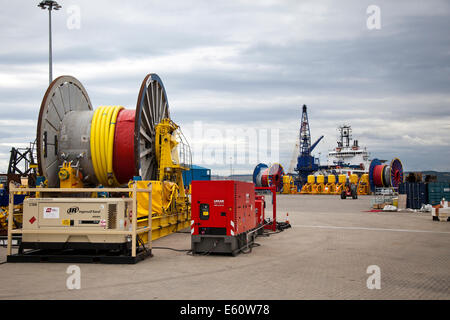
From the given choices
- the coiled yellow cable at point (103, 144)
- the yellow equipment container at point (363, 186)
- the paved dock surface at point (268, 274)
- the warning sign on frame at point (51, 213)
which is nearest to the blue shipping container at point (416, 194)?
the paved dock surface at point (268, 274)

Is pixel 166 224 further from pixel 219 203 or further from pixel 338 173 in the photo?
pixel 338 173

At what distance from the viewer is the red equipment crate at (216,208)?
998 cm

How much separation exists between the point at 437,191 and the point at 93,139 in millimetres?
18703

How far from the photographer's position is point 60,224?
9.16 meters

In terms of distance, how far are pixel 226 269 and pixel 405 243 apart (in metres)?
5.93

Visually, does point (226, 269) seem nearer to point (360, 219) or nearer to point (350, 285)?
point (350, 285)

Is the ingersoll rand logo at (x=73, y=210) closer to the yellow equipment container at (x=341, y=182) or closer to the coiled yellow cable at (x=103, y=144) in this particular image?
the coiled yellow cable at (x=103, y=144)

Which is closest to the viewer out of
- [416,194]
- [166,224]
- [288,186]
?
[166,224]

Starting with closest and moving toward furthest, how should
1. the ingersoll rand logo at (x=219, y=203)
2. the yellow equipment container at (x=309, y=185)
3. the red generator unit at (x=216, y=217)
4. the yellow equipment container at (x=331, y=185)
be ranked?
the red generator unit at (x=216, y=217)
the ingersoll rand logo at (x=219, y=203)
the yellow equipment container at (x=331, y=185)
the yellow equipment container at (x=309, y=185)

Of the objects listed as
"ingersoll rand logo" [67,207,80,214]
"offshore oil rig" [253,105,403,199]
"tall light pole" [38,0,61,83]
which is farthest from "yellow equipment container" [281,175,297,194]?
"ingersoll rand logo" [67,207,80,214]

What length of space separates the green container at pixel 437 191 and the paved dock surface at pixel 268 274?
40.5 ft

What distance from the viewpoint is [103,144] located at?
44.3ft

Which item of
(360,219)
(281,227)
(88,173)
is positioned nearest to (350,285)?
(281,227)

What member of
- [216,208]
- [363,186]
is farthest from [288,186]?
[216,208]
